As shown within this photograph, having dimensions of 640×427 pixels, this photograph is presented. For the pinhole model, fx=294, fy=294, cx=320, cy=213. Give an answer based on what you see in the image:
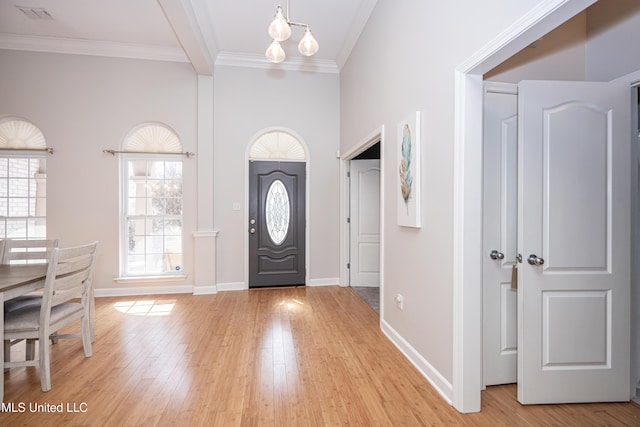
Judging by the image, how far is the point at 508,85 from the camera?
82.7 inches

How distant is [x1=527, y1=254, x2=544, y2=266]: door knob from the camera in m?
1.88

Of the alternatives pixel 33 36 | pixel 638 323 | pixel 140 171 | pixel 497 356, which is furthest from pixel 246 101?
pixel 638 323

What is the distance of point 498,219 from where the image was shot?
83.5 inches

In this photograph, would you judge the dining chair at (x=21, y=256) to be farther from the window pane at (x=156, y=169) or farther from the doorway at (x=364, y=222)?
the doorway at (x=364, y=222)

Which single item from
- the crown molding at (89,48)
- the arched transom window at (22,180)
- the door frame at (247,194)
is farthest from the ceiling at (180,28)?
the arched transom window at (22,180)

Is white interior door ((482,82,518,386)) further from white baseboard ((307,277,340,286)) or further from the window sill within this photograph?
the window sill

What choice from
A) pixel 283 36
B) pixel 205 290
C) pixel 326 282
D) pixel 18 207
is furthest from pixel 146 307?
pixel 283 36

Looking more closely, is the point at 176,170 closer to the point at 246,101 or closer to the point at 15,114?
the point at 246,101

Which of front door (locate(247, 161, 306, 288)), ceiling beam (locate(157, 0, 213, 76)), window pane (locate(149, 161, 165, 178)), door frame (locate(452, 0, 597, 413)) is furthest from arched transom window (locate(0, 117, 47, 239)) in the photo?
door frame (locate(452, 0, 597, 413))

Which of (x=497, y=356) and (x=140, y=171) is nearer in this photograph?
(x=497, y=356)

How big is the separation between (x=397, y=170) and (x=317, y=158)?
2349mm

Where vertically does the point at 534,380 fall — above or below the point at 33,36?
below

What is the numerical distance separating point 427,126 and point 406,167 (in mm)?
397

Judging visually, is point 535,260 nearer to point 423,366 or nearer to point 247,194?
point 423,366
